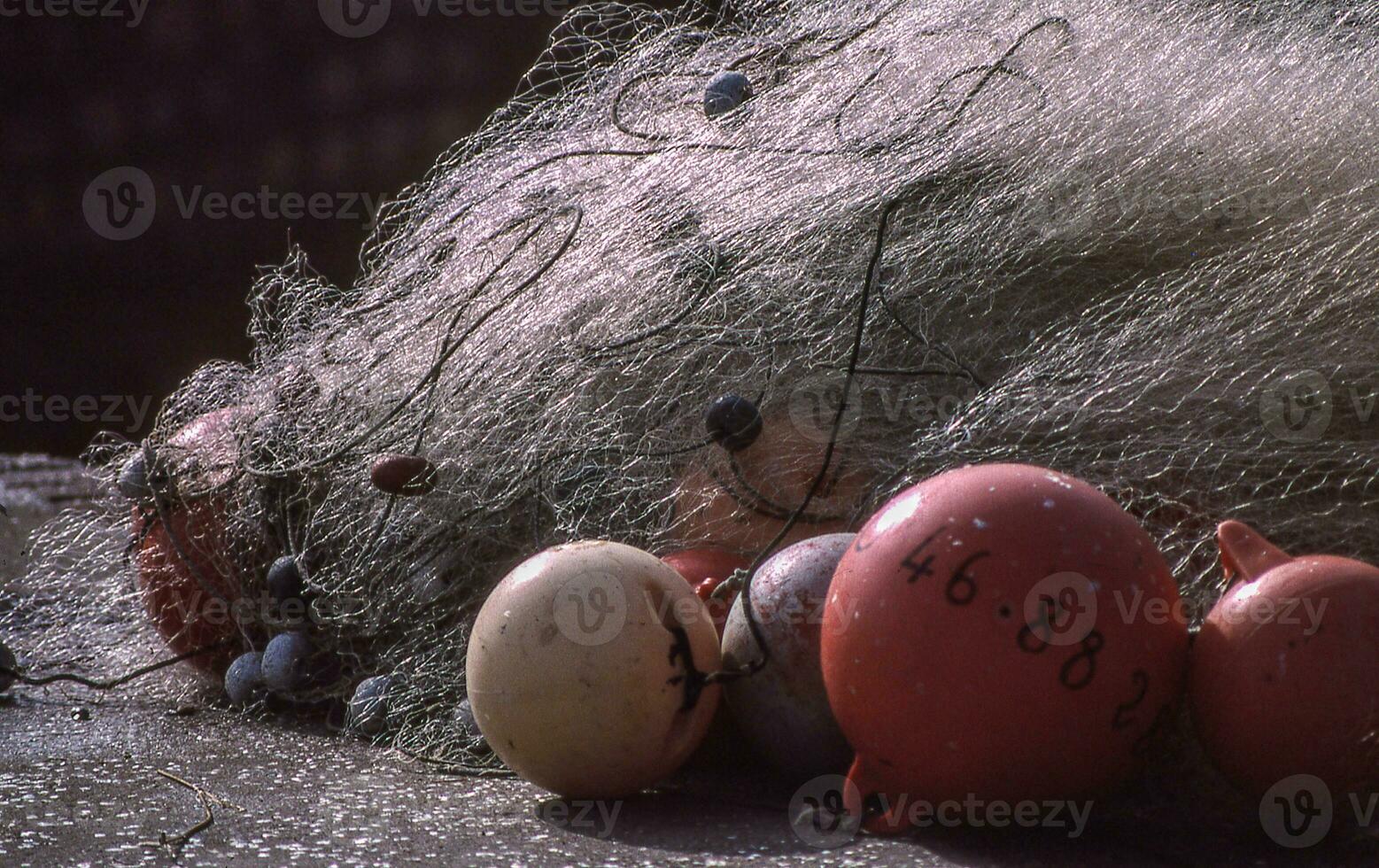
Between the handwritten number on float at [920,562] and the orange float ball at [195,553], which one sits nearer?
the handwritten number on float at [920,562]

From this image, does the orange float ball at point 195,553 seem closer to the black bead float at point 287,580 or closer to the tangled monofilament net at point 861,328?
the tangled monofilament net at point 861,328

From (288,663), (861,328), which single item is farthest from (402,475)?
(861,328)

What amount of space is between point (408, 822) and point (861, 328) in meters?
1.67

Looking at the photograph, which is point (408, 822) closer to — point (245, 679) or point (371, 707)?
point (371, 707)

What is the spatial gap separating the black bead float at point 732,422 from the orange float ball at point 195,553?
77.0 inches

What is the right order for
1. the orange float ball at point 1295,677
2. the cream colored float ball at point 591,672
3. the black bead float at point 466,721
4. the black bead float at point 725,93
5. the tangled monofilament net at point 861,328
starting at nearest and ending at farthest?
the orange float ball at point 1295,677, the cream colored float ball at point 591,672, the tangled monofilament net at point 861,328, the black bead float at point 466,721, the black bead float at point 725,93

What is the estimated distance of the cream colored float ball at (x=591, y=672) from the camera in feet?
10.2

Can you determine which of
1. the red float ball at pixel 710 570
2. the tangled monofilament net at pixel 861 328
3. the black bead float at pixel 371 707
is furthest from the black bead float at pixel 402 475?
the red float ball at pixel 710 570

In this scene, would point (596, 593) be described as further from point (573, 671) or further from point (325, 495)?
point (325, 495)

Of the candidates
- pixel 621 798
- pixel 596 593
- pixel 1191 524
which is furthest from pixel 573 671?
pixel 1191 524

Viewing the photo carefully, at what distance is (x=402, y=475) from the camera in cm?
406

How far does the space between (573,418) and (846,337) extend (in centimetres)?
87

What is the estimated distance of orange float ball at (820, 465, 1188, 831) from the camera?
8.88 feet

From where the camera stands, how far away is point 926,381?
3861mm
